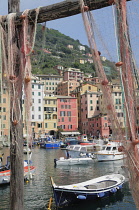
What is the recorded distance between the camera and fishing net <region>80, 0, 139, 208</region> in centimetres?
346

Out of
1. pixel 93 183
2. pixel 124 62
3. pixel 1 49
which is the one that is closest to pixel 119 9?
pixel 124 62

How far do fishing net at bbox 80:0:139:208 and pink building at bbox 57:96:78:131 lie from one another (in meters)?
68.3

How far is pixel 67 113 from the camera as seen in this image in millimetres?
73625

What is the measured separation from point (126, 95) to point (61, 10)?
5.94 feet

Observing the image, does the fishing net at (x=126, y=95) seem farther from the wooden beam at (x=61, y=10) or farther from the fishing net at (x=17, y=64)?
the fishing net at (x=17, y=64)

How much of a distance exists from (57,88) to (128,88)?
9596 centimetres

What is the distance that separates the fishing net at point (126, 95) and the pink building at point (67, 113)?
68339 mm

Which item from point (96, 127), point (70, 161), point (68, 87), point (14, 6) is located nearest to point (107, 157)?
point (70, 161)

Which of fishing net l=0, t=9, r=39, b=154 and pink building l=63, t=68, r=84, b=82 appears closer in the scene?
fishing net l=0, t=9, r=39, b=154

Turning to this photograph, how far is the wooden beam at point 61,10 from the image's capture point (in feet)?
13.0

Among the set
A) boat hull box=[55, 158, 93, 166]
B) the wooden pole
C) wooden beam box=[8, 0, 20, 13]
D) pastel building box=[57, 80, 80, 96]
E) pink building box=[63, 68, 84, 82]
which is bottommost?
boat hull box=[55, 158, 93, 166]

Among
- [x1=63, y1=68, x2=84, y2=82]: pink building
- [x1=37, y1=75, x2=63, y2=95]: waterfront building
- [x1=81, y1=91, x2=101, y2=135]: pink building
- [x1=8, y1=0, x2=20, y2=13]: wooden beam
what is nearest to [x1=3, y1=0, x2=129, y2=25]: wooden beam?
[x1=8, y1=0, x2=20, y2=13]: wooden beam

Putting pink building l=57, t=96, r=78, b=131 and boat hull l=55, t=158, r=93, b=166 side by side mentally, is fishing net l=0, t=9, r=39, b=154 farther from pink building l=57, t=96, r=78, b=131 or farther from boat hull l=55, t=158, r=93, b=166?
pink building l=57, t=96, r=78, b=131

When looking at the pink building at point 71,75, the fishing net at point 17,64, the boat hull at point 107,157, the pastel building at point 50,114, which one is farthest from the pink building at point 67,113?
the fishing net at point 17,64
